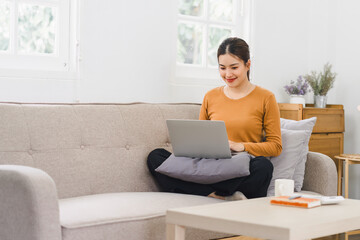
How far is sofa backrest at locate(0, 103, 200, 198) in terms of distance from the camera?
8.54 ft

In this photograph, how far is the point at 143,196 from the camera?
8.70 feet

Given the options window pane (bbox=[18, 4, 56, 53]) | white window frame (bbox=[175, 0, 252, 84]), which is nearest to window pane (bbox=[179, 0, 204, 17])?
white window frame (bbox=[175, 0, 252, 84])

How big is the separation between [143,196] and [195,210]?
0.60 m

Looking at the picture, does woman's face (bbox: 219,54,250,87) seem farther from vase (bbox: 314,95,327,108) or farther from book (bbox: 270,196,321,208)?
vase (bbox: 314,95,327,108)

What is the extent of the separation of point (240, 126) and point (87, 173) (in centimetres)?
84

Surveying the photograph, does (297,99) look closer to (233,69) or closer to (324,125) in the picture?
(324,125)

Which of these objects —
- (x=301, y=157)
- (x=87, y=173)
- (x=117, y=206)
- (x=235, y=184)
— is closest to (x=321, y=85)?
(x=301, y=157)

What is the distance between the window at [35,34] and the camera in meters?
3.21

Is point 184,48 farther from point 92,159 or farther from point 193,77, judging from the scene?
point 92,159

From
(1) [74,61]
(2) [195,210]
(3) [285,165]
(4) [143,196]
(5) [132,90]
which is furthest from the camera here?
(5) [132,90]

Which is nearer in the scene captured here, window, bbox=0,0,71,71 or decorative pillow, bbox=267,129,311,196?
decorative pillow, bbox=267,129,311,196

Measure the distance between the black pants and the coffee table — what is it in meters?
0.41

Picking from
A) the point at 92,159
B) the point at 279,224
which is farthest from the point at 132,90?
the point at 279,224

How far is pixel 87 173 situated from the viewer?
9.04ft
